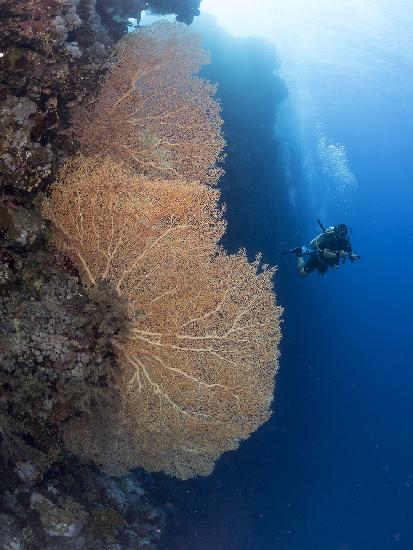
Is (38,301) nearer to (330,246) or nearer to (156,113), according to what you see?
(156,113)

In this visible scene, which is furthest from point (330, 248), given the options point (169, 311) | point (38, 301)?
point (38, 301)

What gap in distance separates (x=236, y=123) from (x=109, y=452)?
1760 cm

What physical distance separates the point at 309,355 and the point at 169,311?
20.6 meters

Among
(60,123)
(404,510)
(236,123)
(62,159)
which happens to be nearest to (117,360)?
(62,159)

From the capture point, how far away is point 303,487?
23469 millimetres

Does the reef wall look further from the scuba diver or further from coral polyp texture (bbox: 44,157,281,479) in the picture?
A: the scuba diver

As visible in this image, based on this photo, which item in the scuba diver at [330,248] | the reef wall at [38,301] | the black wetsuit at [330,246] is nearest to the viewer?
the reef wall at [38,301]

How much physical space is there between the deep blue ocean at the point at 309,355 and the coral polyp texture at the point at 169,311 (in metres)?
8.59

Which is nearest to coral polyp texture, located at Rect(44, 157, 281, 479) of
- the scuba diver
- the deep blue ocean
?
the scuba diver

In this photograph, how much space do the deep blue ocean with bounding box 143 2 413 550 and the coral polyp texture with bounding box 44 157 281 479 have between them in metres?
8.59

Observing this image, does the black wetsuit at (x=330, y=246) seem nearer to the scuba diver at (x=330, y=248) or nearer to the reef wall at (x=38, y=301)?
the scuba diver at (x=330, y=248)

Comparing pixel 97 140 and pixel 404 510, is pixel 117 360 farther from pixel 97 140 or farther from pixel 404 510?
pixel 404 510

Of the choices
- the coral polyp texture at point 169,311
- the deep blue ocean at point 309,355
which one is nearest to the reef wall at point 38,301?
the coral polyp texture at point 169,311

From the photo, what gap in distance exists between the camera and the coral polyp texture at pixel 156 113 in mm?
5859
